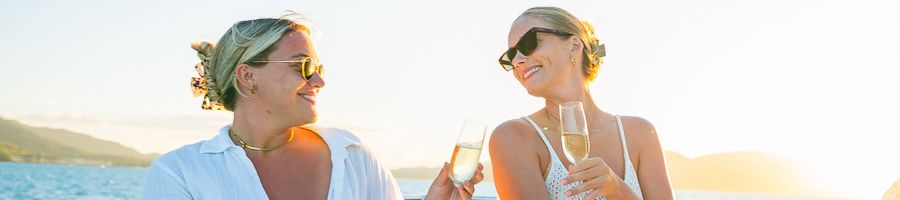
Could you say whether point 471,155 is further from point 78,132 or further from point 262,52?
point 78,132

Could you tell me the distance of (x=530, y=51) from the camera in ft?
12.7

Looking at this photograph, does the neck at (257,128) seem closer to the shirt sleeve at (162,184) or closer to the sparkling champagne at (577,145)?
the shirt sleeve at (162,184)

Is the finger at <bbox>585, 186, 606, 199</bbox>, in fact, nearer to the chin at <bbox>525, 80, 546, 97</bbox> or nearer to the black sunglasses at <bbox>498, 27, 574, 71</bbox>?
the chin at <bbox>525, 80, 546, 97</bbox>

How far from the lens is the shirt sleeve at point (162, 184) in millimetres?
3135

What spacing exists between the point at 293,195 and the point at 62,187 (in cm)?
5852

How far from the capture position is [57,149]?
112375mm

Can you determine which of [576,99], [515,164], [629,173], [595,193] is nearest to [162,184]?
[515,164]

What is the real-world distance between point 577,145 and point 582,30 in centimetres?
96

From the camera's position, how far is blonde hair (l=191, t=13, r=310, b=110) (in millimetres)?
3420

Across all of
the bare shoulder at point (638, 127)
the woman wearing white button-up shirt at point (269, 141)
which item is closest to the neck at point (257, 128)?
the woman wearing white button-up shirt at point (269, 141)

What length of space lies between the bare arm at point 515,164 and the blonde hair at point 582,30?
45 cm

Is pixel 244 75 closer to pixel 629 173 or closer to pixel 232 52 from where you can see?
pixel 232 52

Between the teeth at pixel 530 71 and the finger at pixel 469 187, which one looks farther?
the teeth at pixel 530 71

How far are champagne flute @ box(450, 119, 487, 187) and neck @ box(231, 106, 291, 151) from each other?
0.77 meters
